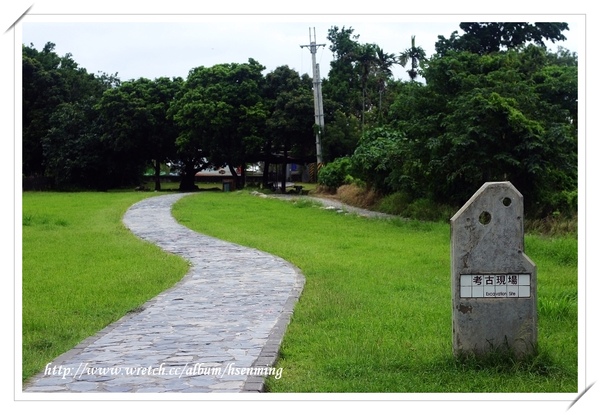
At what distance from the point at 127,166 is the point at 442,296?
2778 cm

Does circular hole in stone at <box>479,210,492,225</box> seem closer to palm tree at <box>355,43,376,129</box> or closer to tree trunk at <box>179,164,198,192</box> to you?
palm tree at <box>355,43,376,129</box>

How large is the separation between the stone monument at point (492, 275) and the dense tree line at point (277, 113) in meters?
11.9

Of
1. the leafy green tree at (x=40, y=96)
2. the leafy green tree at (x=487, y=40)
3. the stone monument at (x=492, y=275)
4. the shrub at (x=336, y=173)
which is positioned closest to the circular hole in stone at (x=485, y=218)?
the stone monument at (x=492, y=275)

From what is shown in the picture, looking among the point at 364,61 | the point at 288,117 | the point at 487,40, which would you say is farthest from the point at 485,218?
the point at 364,61

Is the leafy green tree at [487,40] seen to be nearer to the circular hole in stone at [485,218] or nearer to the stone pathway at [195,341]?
the stone pathway at [195,341]

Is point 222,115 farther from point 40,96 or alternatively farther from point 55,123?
point 40,96

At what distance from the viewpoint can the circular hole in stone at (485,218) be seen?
17.8 feet

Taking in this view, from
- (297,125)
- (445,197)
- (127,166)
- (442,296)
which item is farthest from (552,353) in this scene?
(127,166)

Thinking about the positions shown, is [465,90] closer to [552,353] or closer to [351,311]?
[351,311]

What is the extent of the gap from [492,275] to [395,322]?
5.69 ft

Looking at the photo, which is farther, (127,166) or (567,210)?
(127,166)

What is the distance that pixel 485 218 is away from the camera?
5.59m

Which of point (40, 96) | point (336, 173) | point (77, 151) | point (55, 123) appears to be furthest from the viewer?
point (77, 151)

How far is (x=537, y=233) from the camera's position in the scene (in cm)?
1525
